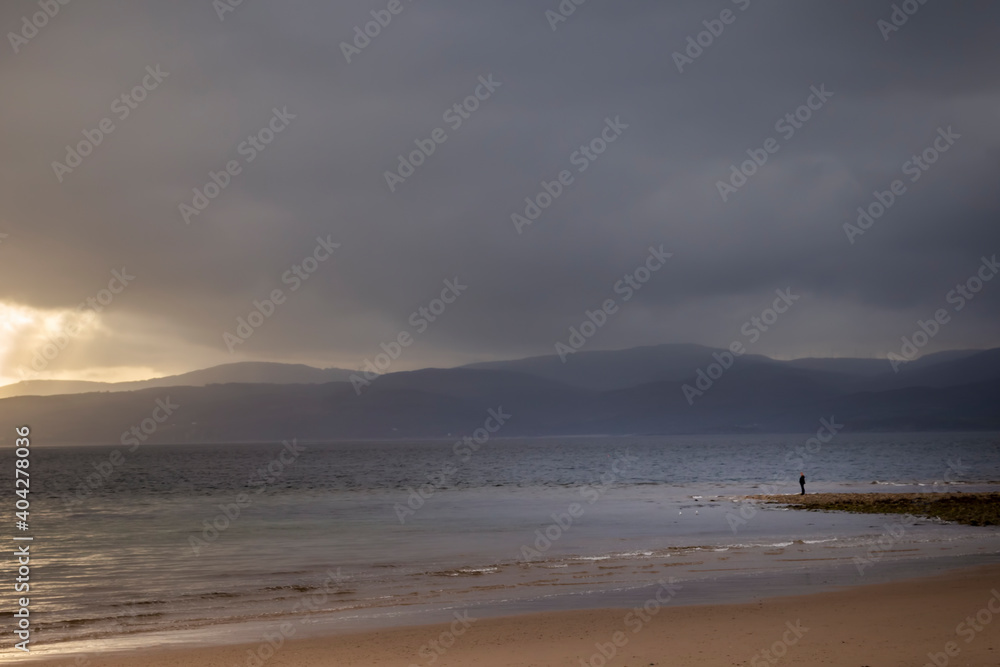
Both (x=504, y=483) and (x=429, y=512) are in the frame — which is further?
(x=504, y=483)

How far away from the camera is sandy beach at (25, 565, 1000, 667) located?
13.0 meters

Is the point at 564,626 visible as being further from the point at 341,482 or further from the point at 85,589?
the point at 341,482

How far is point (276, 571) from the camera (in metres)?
25.5

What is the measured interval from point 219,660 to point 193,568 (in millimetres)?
13822

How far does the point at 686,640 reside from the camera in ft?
47.0

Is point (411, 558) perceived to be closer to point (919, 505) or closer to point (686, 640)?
point (686, 640)

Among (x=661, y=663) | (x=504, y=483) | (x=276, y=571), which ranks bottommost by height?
(x=661, y=663)

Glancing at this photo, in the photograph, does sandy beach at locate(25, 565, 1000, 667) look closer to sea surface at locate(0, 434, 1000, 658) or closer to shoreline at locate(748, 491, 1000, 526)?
sea surface at locate(0, 434, 1000, 658)

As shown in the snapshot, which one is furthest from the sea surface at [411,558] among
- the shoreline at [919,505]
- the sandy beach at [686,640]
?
the shoreline at [919,505]

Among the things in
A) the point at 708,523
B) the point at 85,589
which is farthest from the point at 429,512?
the point at 85,589

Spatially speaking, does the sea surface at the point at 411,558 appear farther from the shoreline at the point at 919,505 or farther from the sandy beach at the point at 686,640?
the shoreline at the point at 919,505

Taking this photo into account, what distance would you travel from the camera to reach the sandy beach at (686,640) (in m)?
13.0

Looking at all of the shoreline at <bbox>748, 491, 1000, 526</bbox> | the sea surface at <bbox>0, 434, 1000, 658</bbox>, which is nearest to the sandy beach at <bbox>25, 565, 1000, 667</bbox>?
the sea surface at <bbox>0, 434, 1000, 658</bbox>

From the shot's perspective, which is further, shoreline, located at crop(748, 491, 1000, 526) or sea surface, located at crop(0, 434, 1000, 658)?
shoreline, located at crop(748, 491, 1000, 526)
